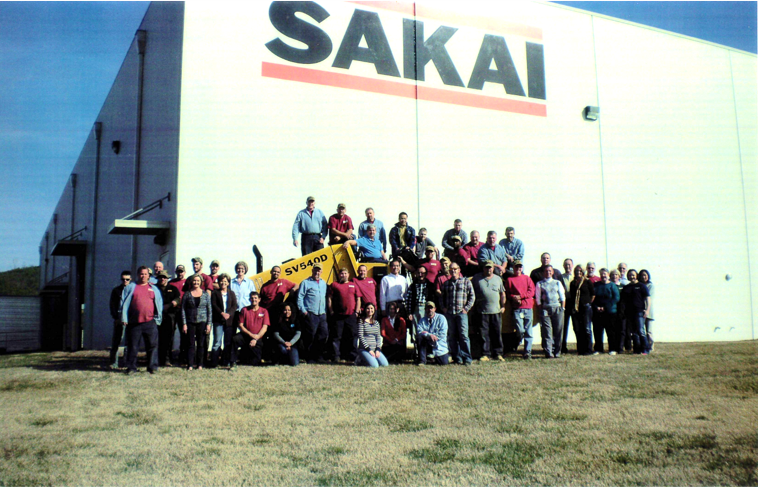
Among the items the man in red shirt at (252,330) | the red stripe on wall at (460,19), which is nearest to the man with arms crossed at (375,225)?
the man in red shirt at (252,330)

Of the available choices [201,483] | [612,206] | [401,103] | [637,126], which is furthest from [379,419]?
[637,126]

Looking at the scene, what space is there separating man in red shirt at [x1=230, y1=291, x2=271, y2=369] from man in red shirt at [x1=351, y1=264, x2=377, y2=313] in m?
1.59

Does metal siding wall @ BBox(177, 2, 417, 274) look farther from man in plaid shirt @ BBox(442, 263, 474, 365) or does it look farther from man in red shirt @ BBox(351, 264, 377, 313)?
man in plaid shirt @ BBox(442, 263, 474, 365)

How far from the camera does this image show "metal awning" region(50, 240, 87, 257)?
23438mm

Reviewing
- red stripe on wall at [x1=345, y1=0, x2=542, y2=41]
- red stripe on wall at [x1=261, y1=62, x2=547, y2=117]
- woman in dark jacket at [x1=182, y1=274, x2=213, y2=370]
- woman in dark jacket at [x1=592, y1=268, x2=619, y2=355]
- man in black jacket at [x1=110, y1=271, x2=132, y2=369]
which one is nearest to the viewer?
woman in dark jacket at [x1=182, y1=274, x2=213, y2=370]

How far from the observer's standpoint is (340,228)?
37.5ft

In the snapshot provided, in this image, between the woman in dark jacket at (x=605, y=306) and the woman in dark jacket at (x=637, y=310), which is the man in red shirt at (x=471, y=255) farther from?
the woman in dark jacket at (x=637, y=310)

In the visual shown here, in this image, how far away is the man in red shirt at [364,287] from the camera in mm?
10023

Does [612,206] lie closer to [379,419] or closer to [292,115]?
[292,115]

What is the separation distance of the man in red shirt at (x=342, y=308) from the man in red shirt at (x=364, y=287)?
7cm

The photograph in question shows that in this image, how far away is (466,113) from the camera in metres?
15.4

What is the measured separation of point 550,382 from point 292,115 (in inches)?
334

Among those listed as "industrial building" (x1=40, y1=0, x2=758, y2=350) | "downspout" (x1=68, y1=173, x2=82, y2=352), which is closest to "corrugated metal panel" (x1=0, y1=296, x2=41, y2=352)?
"downspout" (x1=68, y1=173, x2=82, y2=352)

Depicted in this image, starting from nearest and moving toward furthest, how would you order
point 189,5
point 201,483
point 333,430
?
point 201,483, point 333,430, point 189,5
